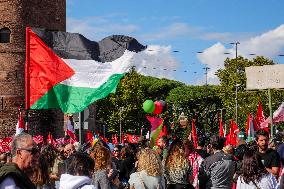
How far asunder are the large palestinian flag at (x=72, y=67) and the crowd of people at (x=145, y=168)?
41.1 inches

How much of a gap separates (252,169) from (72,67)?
172 inches

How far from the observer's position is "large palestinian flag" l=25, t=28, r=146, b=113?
10070 mm

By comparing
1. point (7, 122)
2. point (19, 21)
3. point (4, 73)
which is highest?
point (19, 21)

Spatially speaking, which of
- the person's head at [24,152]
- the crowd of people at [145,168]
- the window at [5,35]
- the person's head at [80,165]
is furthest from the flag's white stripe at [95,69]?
the window at [5,35]

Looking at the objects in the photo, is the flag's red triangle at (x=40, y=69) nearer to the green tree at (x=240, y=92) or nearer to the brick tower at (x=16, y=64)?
the brick tower at (x=16, y=64)

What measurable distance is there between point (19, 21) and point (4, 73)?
3.67 m

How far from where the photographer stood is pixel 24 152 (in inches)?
204

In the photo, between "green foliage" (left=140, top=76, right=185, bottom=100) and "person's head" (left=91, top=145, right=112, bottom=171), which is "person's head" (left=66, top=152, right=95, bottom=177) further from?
"green foliage" (left=140, top=76, right=185, bottom=100)

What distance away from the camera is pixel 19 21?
41688 millimetres

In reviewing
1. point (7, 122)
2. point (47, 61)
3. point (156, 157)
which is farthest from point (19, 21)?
point (156, 157)

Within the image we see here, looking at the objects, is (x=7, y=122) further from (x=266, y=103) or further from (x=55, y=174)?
(x=55, y=174)

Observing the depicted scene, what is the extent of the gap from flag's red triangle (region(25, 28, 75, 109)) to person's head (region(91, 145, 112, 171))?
2.46m

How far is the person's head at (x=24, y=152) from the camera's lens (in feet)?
16.9

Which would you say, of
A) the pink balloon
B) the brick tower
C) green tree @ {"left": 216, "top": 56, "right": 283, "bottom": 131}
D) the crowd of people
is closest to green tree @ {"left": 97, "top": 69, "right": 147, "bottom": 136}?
green tree @ {"left": 216, "top": 56, "right": 283, "bottom": 131}
